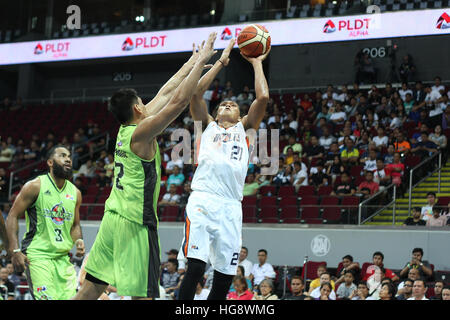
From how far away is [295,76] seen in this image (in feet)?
73.0

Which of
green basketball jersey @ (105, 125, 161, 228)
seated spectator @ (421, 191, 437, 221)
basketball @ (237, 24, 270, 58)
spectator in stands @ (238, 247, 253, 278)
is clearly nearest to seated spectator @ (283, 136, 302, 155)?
seated spectator @ (421, 191, 437, 221)

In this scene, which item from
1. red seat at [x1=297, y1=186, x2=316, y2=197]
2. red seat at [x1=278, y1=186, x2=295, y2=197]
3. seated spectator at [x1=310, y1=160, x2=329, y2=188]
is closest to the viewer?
red seat at [x1=297, y1=186, x2=316, y2=197]

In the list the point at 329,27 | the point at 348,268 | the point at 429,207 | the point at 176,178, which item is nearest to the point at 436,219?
the point at 429,207

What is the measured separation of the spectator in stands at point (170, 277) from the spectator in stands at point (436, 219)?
467cm

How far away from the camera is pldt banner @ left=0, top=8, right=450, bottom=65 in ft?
52.4

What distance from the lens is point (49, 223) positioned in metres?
6.34

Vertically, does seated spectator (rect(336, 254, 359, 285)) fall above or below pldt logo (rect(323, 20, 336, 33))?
below

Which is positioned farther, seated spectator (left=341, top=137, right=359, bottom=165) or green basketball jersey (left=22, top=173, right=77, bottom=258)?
seated spectator (left=341, top=137, right=359, bottom=165)

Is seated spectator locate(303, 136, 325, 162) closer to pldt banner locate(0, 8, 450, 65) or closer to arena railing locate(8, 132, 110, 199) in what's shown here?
pldt banner locate(0, 8, 450, 65)

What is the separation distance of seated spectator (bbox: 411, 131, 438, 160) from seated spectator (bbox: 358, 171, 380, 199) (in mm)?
1404

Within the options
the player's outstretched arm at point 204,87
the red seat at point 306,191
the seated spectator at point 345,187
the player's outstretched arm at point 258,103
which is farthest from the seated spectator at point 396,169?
the player's outstretched arm at point 204,87

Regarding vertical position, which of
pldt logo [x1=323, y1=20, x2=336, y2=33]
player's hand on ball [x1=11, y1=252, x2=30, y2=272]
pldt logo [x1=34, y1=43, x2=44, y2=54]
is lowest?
player's hand on ball [x1=11, y1=252, x2=30, y2=272]

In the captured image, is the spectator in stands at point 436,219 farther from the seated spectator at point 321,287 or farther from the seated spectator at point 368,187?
the seated spectator at point 321,287
